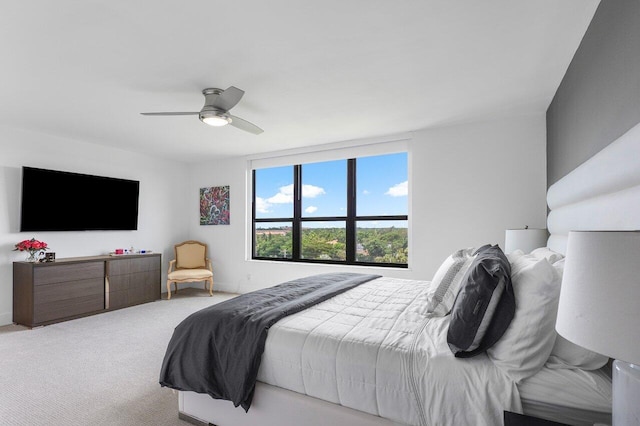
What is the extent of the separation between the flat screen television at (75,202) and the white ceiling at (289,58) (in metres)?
0.80

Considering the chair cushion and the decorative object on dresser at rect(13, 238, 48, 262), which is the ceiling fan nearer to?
the decorative object on dresser at rect(13, 238, 48, 262)

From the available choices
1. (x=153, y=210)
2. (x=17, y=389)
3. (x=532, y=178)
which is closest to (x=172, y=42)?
(x=17, y=389)

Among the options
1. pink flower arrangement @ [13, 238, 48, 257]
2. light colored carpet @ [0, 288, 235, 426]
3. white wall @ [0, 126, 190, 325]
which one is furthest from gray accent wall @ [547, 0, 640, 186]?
white wall @ [0, 126, 190, 325]

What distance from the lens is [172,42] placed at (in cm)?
218

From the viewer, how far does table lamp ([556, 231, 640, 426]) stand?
67 centimetres

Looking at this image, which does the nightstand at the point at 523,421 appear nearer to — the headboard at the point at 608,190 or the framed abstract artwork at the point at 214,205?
the headboard at the point at 608,190

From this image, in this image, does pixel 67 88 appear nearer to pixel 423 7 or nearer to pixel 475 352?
pixel 423 7

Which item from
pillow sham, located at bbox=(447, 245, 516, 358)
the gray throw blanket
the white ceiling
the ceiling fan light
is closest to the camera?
pillow sham, located at bbox=(447, 245, 516, 358)

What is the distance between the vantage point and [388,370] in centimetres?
146

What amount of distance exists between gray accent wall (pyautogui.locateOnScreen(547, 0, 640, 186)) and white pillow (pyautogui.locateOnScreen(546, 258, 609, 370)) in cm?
90

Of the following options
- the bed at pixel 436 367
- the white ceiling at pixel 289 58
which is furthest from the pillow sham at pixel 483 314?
the white ceiling at pixel 289 58

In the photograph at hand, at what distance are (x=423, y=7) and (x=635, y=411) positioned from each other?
78.0 inches

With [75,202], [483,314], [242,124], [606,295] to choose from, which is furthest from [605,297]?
[75,202]

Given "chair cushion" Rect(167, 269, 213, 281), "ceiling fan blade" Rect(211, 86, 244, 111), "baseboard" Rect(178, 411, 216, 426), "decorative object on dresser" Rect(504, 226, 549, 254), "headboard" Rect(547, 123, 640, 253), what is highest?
"ceiling fan blade" Rect(211, 86, 244, 111)
